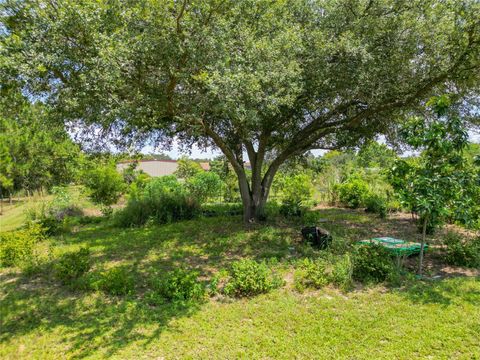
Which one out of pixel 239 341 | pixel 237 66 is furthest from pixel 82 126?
pixel 239 341

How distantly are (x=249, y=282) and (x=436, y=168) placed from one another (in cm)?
297

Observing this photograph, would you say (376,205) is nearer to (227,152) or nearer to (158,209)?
(227,152)

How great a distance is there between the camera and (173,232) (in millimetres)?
7547

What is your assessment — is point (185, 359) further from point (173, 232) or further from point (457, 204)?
point (173, 232)

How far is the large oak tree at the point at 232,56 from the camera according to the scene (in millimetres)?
3818

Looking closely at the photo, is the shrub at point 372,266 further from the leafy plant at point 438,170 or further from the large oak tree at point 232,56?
the large oak tree at point 232,56

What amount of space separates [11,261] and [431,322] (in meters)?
6.38

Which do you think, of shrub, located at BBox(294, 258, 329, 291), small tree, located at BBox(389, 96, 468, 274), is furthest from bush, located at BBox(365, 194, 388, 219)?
shrub, located at BBox(294, 258, 329, 291)

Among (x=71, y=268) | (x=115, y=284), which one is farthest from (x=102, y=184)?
(x=115, y=284)

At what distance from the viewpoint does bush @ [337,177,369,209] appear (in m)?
10.8

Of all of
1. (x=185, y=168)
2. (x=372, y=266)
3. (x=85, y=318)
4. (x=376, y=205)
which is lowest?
(x=85, y=318)

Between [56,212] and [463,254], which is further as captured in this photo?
[56,212]

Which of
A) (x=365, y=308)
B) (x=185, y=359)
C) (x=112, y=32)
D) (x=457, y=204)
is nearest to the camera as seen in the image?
(x=185, y=359)

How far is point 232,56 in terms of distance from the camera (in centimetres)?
480
